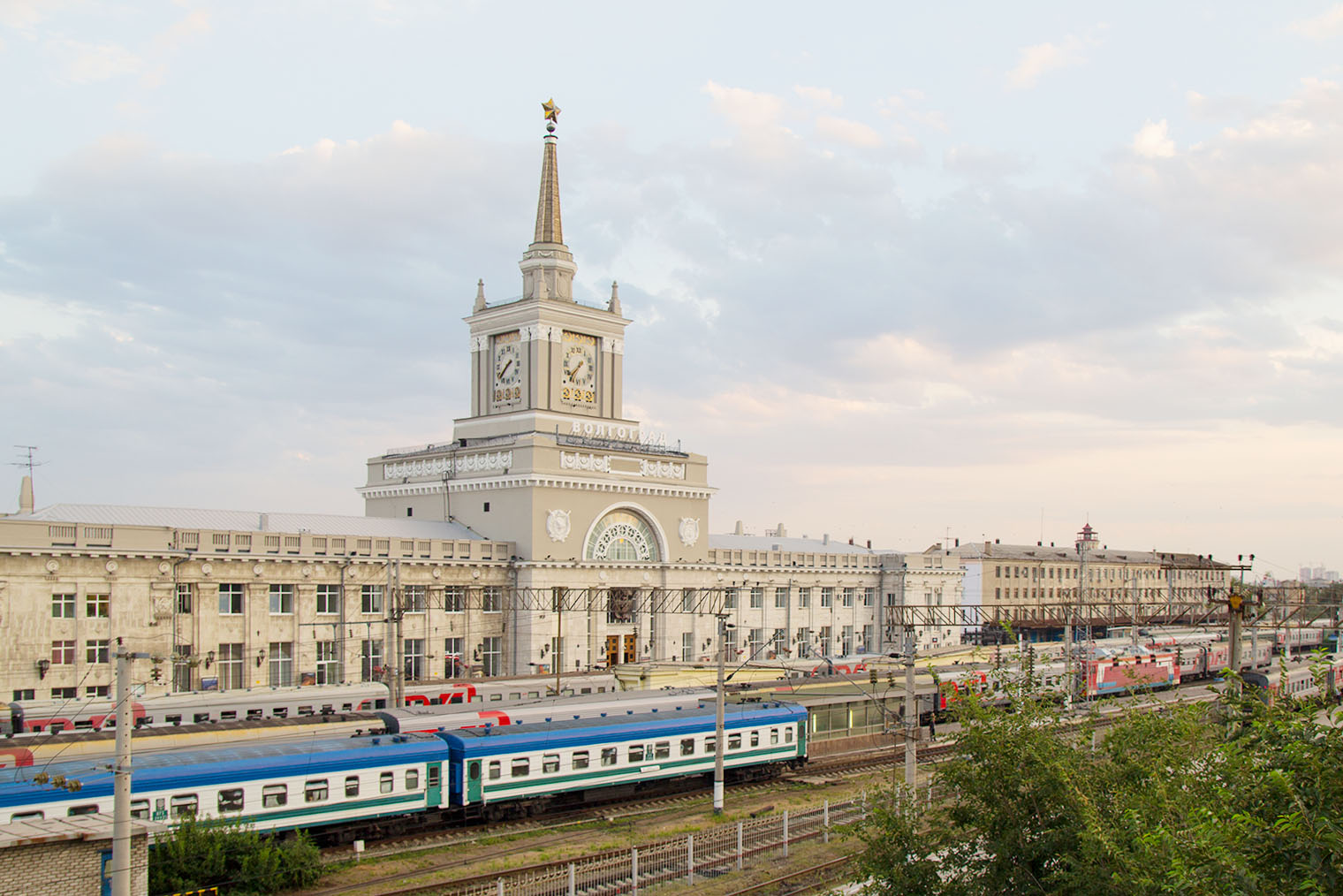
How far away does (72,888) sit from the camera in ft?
69.3

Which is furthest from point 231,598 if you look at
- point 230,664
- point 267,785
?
point 267,785

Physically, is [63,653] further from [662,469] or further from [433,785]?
[662,469]

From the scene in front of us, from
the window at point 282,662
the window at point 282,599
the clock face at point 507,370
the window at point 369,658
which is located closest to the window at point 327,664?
the window at point 369,658

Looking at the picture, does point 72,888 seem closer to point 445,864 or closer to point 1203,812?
point 445,864

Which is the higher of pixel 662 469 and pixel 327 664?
A: pixel 662 469

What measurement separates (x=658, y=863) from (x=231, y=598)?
34.5 m

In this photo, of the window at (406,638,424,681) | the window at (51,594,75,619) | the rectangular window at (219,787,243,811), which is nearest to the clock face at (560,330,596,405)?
the window at (406,638,424,681)

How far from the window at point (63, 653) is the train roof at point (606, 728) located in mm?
23983

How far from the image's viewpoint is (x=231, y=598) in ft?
184

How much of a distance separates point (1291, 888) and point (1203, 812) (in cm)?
135

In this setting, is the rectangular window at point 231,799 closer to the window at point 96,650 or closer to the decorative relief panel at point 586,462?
the window at point 96,650

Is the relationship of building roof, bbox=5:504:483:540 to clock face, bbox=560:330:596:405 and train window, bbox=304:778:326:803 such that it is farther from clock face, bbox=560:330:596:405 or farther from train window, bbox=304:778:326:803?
train window, bbox=304:778:326:803

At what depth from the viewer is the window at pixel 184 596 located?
177 ft

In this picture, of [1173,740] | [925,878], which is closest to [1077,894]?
[925,878]
